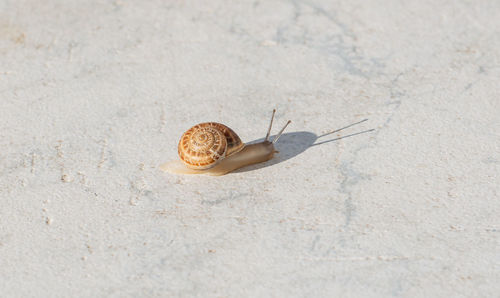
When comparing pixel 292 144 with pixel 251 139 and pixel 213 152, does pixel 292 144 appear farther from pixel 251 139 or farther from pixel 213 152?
pixel 213 152

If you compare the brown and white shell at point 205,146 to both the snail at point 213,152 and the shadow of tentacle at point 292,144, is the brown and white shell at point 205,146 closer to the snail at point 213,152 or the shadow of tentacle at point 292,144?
the snail at point 213,152

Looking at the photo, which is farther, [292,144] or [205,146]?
[292,144]

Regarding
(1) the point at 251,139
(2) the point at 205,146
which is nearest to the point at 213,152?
(2) the point at 205,146

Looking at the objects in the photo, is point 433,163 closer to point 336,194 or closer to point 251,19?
point 336,194

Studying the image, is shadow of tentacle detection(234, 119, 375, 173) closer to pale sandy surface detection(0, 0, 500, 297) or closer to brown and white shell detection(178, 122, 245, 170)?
pale sandy surface detection(0, 0, 500, 297)

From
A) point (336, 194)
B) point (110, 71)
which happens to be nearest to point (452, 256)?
point (336, 194)

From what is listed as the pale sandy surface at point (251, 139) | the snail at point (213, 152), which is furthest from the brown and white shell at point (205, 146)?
the pale sandy surface at point (251, 139)
